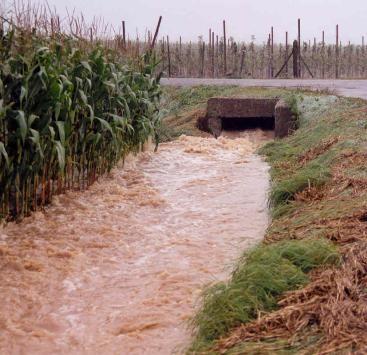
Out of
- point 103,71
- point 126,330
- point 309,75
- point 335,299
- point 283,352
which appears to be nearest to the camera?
point 283,352

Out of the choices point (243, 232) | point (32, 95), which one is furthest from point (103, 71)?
point (243, 232)

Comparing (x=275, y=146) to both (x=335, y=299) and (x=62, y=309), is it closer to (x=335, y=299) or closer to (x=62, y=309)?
(x=62, y=309)

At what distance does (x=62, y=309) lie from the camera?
15.5 ft

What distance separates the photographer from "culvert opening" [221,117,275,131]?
15602 millimetres

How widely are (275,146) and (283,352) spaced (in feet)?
29.3

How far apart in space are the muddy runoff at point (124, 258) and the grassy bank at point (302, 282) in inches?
17.4

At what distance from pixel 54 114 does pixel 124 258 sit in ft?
6.37

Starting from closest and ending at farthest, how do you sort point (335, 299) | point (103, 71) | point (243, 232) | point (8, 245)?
point (335, 299) < point (8, 245) < point (243, 232) < point (103, 71)

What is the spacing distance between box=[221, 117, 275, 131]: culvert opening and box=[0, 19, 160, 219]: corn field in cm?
586

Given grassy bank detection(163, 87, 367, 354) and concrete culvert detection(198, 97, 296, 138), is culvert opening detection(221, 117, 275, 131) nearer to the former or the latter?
concrete culvert detection(198, 97, 296, 138)

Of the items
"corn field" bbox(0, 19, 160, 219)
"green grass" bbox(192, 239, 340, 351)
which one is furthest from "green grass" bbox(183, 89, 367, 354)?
"corn field" bbox(0, 19, 160, 219)

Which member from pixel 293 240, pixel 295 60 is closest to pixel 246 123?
pixel 295 60

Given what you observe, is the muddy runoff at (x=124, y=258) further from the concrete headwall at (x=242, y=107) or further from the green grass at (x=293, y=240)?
the concrete headwall at (x=242, y=107)

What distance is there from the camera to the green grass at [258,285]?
3689mm
